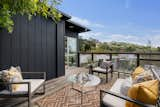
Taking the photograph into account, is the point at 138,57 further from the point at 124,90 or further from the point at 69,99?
the point at 124,90

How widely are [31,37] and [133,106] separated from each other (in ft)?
12.5

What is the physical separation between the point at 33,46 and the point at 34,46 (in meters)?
0.04

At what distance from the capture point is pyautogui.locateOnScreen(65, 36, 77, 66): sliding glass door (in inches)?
327

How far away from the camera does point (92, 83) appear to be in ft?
12.0

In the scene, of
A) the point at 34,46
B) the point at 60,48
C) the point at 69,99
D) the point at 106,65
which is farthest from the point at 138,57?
the point at 34,46

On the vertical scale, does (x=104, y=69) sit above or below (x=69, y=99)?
above

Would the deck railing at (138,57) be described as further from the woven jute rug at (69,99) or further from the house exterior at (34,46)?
the woven jute rug at (69,99)

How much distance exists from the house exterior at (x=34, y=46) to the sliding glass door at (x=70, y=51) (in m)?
1.93

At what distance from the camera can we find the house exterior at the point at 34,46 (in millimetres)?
4227

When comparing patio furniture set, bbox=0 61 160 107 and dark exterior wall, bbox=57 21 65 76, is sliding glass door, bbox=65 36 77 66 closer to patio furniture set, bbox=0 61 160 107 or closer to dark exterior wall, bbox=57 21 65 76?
dark exterior wall, bbox=57 21 65 76

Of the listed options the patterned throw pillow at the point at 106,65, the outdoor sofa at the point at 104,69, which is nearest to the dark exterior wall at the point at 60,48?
the outdoor sofa at the point at 104,69

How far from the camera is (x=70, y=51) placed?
8648 mm

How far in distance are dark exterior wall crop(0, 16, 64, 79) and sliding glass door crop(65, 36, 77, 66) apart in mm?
1946

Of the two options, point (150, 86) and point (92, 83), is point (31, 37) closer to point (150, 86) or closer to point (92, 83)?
point (92, 83)
